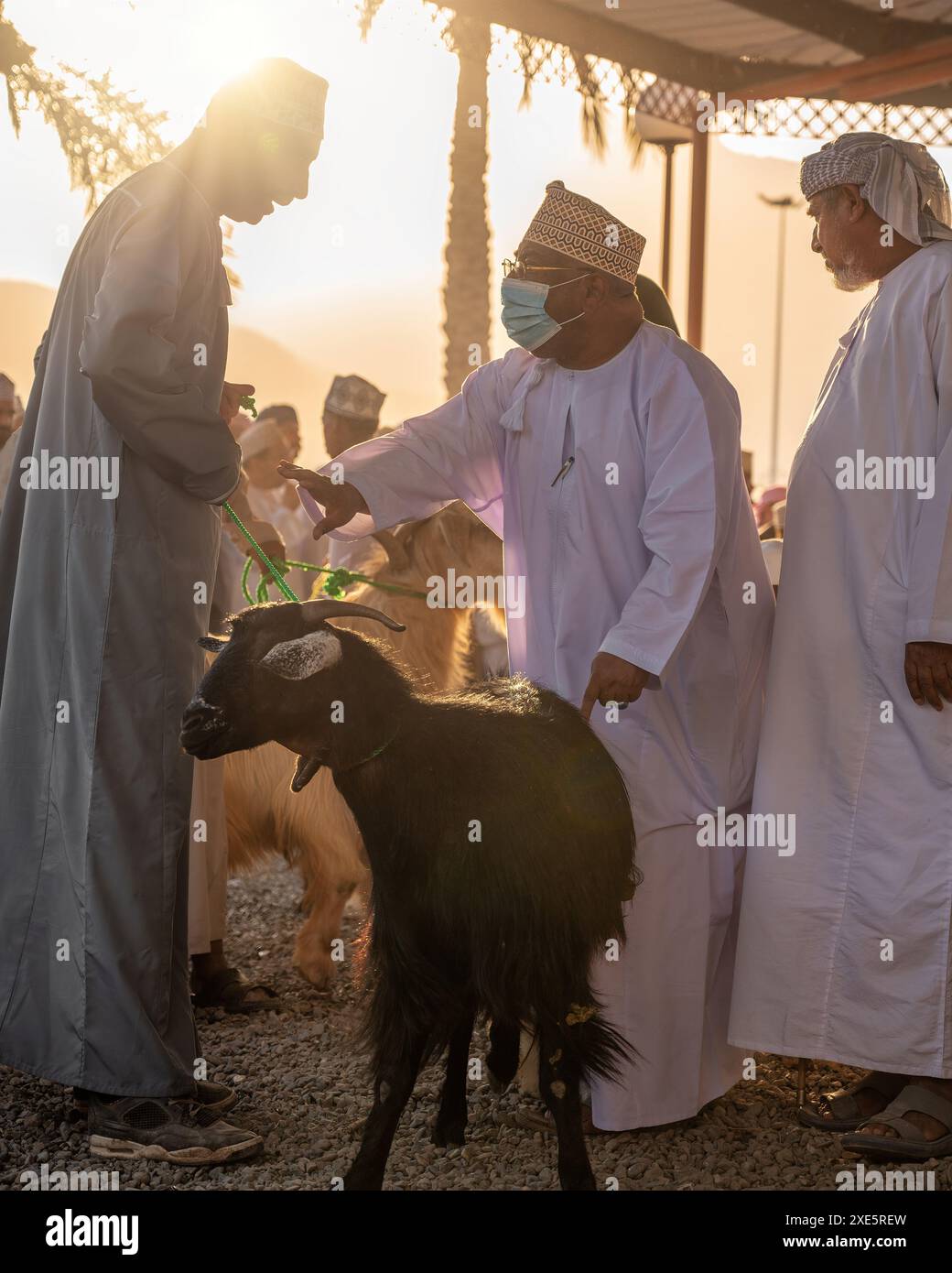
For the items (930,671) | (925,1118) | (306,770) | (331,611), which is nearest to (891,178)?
(930,671)

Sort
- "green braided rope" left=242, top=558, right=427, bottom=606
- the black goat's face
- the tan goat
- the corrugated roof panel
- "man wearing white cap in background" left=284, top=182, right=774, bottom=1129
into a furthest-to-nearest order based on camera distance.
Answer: the corrugated roof panel, the tan goat, "green braided rope" left=242, top=558, right=427, bottom=606, "man wearing white cap in background" left=284, top=182, right=774, bottom=1129, the black goat's face

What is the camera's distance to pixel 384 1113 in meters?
3.41

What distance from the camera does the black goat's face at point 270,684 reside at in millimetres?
3256

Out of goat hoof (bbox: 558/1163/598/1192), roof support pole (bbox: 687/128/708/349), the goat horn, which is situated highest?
roof support pole (bbox: 687/128/708/349)

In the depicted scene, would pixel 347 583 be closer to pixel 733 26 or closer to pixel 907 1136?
pixel 907 1136

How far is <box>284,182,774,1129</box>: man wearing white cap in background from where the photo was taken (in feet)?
13.7

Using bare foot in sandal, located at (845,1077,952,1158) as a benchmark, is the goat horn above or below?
above

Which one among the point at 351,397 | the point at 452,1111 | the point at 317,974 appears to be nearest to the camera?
the point at 452,1111

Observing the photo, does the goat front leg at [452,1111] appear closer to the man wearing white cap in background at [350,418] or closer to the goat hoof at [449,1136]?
the goat hoof at [449,1136]

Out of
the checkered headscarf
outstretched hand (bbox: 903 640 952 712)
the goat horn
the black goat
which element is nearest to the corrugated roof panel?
the checkered headscarf

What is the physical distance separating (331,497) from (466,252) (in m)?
10.2

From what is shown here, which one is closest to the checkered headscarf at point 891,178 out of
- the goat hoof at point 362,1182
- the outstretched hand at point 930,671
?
the outstretched hand at point 930,671

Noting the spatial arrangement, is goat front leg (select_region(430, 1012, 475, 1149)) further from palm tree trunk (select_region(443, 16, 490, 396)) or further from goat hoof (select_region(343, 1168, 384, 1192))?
palm tree trunk (select_region(443, 16, 490, 396))
